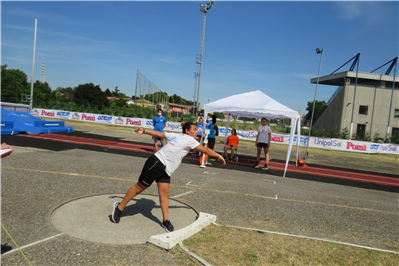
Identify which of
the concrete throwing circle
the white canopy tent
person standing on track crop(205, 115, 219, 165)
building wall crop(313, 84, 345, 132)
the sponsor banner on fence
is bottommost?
the concrete throwing circle

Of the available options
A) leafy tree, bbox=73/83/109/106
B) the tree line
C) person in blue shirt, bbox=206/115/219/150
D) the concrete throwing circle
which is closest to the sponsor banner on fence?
the tree line

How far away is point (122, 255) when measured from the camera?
3.22 m

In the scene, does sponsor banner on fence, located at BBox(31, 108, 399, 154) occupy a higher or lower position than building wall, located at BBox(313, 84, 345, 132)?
lower

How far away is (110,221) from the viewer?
13.8 feet

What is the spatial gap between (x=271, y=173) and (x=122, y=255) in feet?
27.4

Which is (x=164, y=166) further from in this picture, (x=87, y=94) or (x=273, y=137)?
(x=87, y=94)

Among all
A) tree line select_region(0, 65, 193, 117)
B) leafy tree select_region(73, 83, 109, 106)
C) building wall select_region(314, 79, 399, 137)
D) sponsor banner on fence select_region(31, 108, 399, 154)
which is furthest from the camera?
leafy tree select_region(73, 83, 109, 106)

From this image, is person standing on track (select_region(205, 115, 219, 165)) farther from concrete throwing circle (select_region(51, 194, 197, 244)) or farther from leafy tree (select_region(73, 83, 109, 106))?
leafy tree (select_region(73, 83, 109, 106))

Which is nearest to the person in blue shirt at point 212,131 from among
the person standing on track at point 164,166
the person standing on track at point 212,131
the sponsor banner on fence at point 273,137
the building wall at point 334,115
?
the person standing on track at point 212,131

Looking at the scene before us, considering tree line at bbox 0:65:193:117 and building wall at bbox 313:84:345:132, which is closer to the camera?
tree line at bbox 0:65:193:117

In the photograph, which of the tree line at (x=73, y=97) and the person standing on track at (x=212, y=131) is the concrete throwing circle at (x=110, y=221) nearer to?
the person standing on track at (x=212, y=131)

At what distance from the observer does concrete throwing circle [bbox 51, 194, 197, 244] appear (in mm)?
3721

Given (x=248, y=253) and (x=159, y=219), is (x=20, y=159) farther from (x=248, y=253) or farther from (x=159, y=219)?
(x=248, y=253)

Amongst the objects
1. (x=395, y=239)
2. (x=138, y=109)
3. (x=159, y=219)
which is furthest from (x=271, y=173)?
(x=138, y=109)
